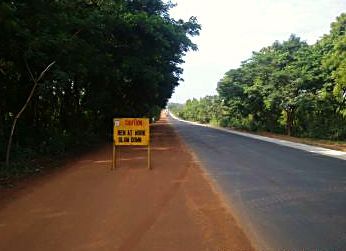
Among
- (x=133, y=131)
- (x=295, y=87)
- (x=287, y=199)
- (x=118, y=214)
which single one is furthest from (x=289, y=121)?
(x=118, y=214)

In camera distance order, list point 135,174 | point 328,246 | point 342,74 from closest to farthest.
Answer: point 328,246, point 135,174, point 342,74

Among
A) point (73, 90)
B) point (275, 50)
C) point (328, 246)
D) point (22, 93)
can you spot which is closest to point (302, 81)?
point (275, 50)

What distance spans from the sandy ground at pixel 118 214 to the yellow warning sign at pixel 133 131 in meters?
1.87

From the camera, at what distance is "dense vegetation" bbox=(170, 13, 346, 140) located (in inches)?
1281

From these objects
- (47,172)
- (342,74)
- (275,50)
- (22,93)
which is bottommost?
(47,172)

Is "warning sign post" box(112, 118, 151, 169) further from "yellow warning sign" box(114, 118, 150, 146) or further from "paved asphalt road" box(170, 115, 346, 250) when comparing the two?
"paved asphalt road" box(170, 115, 346, 250)

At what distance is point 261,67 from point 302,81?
10048mm

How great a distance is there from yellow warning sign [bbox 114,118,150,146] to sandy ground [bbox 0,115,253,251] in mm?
1867

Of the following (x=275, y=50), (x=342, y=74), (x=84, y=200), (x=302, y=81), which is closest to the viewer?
(x=84, y=200)

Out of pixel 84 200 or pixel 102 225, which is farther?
pixel 84 200

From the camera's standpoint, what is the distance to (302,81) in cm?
3466

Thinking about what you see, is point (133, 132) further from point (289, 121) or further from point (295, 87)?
point (289, 121)

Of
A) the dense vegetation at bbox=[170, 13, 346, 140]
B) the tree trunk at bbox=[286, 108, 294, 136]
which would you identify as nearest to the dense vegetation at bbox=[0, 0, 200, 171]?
the dense vegetation at bbox=[170, 13, 346, 140]

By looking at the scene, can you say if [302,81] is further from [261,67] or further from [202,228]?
[202,228]
